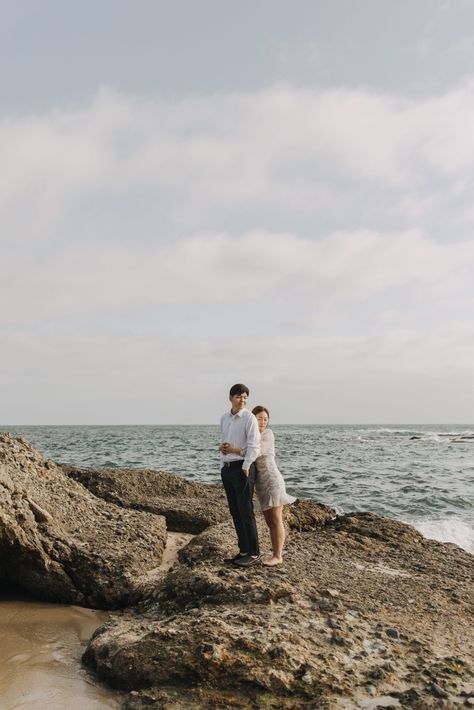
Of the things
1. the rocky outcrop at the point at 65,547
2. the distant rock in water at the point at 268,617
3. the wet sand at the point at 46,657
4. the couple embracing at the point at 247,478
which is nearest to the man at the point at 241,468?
the couple embracing at the point at 247,478

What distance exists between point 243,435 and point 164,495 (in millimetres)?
5624

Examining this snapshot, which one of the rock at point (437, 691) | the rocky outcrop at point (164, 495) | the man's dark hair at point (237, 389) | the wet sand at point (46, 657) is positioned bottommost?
the wet sand at point (46, 657)

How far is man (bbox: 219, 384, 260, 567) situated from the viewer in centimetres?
584

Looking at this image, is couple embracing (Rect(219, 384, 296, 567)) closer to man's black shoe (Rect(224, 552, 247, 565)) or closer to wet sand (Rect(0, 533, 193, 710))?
man's black shoe (Rect(224, 552, 247, 565))

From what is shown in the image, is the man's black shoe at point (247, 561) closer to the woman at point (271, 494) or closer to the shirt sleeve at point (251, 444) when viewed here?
the woman at point (271, 494)

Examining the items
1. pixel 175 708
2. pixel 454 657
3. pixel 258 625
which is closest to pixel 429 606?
pixel 454 657

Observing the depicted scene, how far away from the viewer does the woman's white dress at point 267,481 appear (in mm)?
6012

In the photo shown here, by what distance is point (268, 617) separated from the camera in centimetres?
445

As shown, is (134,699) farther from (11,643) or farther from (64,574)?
(64,574)

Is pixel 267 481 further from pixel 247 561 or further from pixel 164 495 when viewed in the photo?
pixel 164 495

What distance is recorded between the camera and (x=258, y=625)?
14.0ft

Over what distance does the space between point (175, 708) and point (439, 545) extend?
234 inches

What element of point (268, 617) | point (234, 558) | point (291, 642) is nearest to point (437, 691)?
point (291, 642)

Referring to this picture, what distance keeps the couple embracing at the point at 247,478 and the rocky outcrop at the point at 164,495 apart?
3.09 meters
